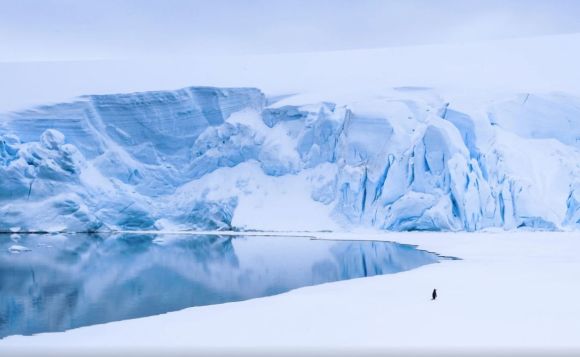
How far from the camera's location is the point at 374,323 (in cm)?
624

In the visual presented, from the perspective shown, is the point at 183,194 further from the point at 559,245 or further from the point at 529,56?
the point at 529,56

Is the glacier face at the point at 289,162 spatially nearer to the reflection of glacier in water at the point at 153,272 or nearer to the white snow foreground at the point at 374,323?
the reflection of glacier in water at the point at 153,272

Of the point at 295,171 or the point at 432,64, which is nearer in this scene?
the point at 295,171

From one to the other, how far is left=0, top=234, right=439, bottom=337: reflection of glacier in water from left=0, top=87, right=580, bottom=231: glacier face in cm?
331

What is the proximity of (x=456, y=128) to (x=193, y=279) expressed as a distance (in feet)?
48.3

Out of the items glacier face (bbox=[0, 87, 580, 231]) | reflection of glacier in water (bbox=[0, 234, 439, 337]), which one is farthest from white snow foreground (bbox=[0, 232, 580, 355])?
glacier face (bbox=[0, 87, 580, 231])

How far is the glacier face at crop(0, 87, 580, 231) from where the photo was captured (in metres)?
21.5

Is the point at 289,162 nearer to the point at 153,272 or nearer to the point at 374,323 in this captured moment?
the point at 153,272

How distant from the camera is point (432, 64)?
34.3 m

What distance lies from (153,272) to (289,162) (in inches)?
536

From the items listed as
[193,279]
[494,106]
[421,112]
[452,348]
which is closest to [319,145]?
[421,112]

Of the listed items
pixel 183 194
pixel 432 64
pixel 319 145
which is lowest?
pixel 183 194

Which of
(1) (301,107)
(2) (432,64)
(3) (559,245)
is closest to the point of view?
(3) (559,245)

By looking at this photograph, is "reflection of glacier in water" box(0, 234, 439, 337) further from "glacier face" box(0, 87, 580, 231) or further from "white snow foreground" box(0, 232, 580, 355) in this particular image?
"glacier face" box(0, 87, 580, 231)
